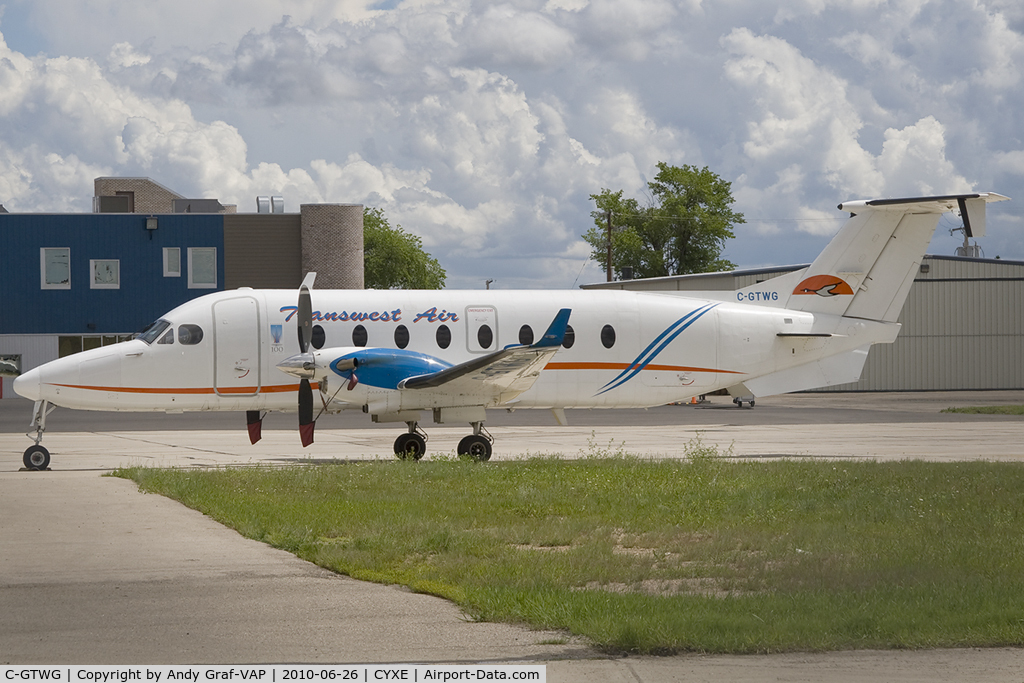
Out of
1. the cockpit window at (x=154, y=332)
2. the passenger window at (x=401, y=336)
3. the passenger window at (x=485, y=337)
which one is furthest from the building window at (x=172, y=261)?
the passenger window at (x=485, y=337)

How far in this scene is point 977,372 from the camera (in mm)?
52531

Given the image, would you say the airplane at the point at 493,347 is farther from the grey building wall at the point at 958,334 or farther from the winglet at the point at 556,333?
the grey building wall at the point at 958,334

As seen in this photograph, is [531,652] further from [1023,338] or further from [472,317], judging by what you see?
[1023,338]

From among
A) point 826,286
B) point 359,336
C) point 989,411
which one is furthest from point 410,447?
point 989,411

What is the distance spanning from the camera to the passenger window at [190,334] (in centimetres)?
1967

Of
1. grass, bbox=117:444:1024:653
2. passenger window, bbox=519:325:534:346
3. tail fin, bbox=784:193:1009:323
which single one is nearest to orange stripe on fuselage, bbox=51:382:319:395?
grass, bbox=117:444:1024:653

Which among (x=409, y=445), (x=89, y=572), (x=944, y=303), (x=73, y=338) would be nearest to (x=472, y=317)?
(x=409, y=445)

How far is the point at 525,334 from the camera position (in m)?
20.8

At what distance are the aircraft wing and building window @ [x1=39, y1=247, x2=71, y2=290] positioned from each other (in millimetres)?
35780

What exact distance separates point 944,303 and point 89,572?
5049 centimetres

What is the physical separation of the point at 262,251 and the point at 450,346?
32.1m

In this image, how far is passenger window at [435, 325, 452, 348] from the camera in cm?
2048

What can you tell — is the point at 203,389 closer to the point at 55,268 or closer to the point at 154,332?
the point at 154,332

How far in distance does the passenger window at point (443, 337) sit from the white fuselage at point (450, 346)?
2 centimetres
